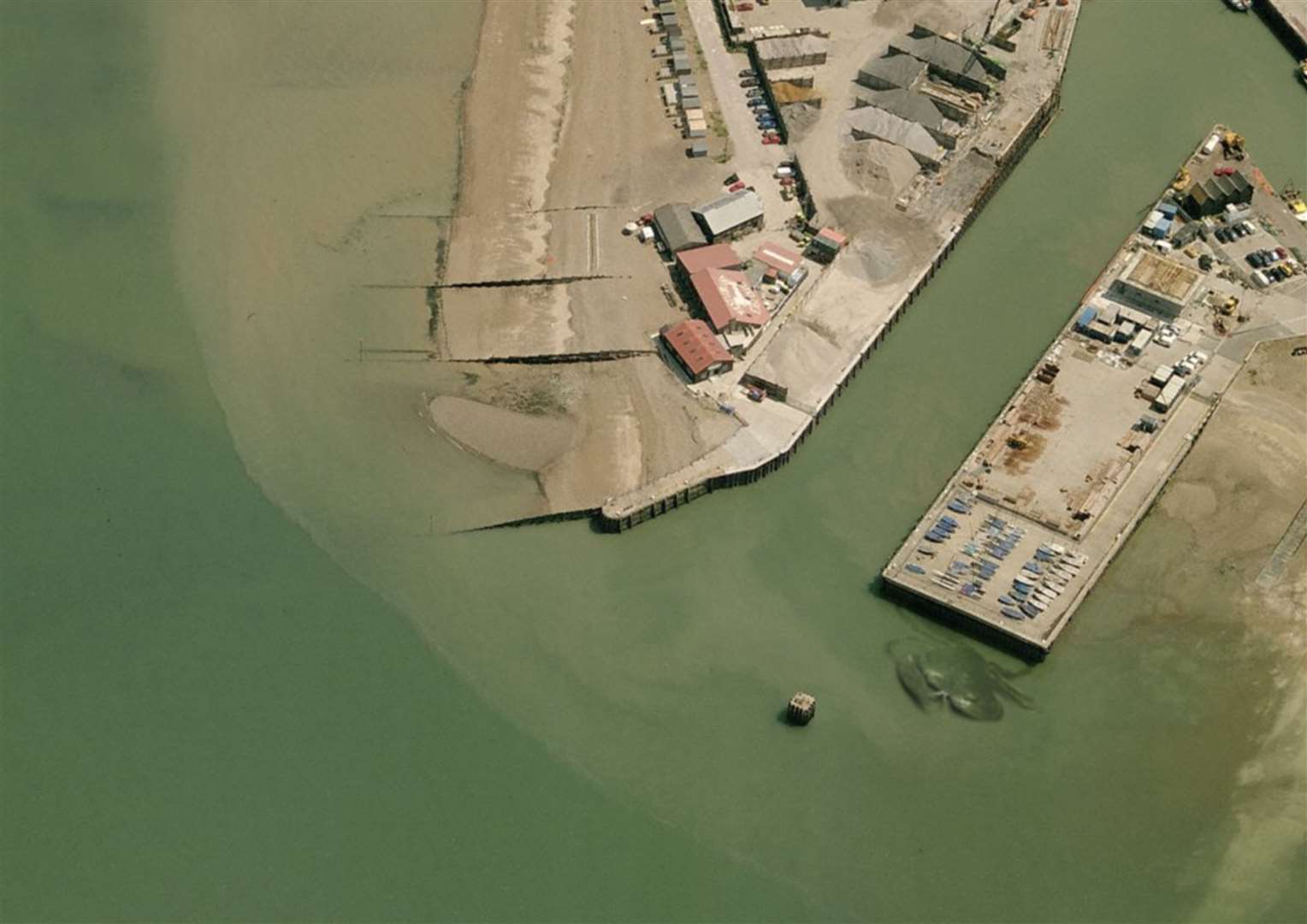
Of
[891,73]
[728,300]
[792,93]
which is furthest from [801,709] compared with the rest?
[891,73]

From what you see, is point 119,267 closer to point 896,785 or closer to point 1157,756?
point 896,785

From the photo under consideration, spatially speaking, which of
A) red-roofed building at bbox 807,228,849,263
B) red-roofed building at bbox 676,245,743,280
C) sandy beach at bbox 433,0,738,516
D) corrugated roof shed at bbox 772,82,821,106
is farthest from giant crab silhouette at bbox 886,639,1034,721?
corrugated roof shed at bbox 772,82,821,106

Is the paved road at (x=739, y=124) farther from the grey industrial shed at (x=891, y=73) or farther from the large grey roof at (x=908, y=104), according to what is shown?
the grey industrial shed at (x=891, y=73)

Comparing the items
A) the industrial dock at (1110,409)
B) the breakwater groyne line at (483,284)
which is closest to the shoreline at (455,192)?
the breakwater groyne line at (483,284)

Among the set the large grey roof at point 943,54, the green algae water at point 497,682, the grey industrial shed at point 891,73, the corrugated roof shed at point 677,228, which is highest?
the large grey roof at point 943,54

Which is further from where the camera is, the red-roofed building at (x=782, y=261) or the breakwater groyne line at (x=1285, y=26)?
the breakwater groyne line at (x=1285, y=26)

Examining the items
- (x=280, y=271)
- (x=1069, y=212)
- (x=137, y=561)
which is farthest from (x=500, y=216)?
(x=1069, y=212)

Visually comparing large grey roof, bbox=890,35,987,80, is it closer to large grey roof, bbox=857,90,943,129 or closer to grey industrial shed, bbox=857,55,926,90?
grey industrial shed, bbox=857,55,926,90

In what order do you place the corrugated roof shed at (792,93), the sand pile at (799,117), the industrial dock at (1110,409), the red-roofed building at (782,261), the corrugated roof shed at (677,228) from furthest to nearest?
the corrugated roof shed at (792,93), the sand pile at (799,117), the corrugated roof shed at (677,228), the red-roofed building at (782,261), the industrial dock at (1110,409)
